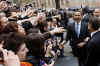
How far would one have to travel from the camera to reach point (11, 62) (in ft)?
5.77

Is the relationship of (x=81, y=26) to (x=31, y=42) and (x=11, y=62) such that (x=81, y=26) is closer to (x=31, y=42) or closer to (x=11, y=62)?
(x=31, y=42)

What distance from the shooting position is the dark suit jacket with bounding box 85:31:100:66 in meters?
3.30

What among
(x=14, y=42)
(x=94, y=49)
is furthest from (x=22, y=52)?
(x=94, y=49)

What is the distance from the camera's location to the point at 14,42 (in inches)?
96.1

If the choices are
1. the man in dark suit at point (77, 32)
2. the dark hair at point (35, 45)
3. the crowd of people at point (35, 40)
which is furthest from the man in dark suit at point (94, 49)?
the man in dark suit at point (77, 32)

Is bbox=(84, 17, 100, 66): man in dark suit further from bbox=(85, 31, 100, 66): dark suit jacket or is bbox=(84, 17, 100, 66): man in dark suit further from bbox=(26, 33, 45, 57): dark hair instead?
bbox=(26, 33, 45, 57): dark hair

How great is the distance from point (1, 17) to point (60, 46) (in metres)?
3.09

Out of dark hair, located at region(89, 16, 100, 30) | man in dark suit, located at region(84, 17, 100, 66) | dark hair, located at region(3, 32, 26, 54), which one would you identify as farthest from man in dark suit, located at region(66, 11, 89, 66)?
dark hair, located at region(3, 32, 26, 54)

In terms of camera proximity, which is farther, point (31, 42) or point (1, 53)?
point (31, 42)

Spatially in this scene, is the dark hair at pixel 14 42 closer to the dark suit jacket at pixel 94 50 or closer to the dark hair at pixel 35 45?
the dark hair at pixel 35 45

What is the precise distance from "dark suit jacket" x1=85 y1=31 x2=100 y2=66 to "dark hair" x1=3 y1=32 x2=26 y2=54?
118 cm

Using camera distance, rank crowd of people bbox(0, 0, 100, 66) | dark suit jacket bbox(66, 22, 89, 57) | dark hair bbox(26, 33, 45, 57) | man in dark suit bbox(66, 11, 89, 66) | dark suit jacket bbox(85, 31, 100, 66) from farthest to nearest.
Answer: man in dark suit bbox(66, 11, 89, 66) < dark suit jacket bbox(66, 22, 89, 57) < dark suit jacket bbox(85, 31, 100, 66) < dark hair bbox(26, 33, 45, 57) < crowd of people bbox(0, 0, 100, 66)

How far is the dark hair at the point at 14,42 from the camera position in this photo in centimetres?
240

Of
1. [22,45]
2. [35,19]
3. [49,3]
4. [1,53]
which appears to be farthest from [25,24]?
[49,3]
